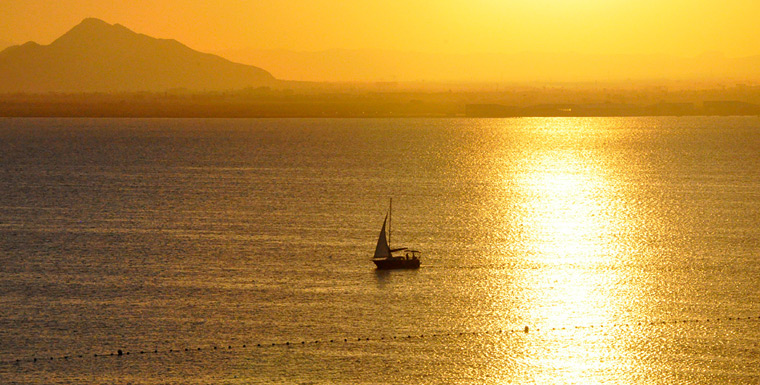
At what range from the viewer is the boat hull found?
8775 cm

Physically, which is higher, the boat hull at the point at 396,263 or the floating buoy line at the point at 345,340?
the boat hull at the point at 396,263

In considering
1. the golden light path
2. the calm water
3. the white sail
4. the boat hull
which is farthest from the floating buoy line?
the white sail

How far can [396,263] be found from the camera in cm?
8819

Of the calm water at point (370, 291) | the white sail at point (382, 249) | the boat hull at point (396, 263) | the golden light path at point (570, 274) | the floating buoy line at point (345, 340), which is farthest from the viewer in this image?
the white sail at point (382, 249)

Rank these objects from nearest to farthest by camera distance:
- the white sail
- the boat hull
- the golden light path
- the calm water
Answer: the calm water
the golden light path
the boat hull
the white sail

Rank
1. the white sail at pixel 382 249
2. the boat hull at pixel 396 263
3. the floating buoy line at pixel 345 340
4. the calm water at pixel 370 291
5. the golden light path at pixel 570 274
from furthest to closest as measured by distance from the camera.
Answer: the white sail at pixel 382 249 < the boat hull at pixel 396 263 < the golden light path at pixel 570 274 < the floating buoy line at pixel 345 340 < the calm water at pixel 370 291

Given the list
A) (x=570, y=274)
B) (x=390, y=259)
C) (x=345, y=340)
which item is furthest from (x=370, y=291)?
(x=570, y=274)

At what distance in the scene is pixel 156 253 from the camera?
9562 cm

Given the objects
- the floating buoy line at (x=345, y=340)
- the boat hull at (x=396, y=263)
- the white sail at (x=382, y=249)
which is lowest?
the floating buoy line at (x=345, y=340)

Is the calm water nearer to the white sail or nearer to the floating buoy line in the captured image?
the floating buoy line

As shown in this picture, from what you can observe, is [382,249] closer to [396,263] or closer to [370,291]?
[396,263]

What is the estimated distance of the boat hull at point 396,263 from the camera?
87750mm

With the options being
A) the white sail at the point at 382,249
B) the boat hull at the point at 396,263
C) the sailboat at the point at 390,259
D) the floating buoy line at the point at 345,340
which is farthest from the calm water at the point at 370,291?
the white sail at the point at 382,249

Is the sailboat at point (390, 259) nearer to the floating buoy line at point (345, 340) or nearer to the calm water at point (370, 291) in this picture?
the calm water at point (370, 291)
